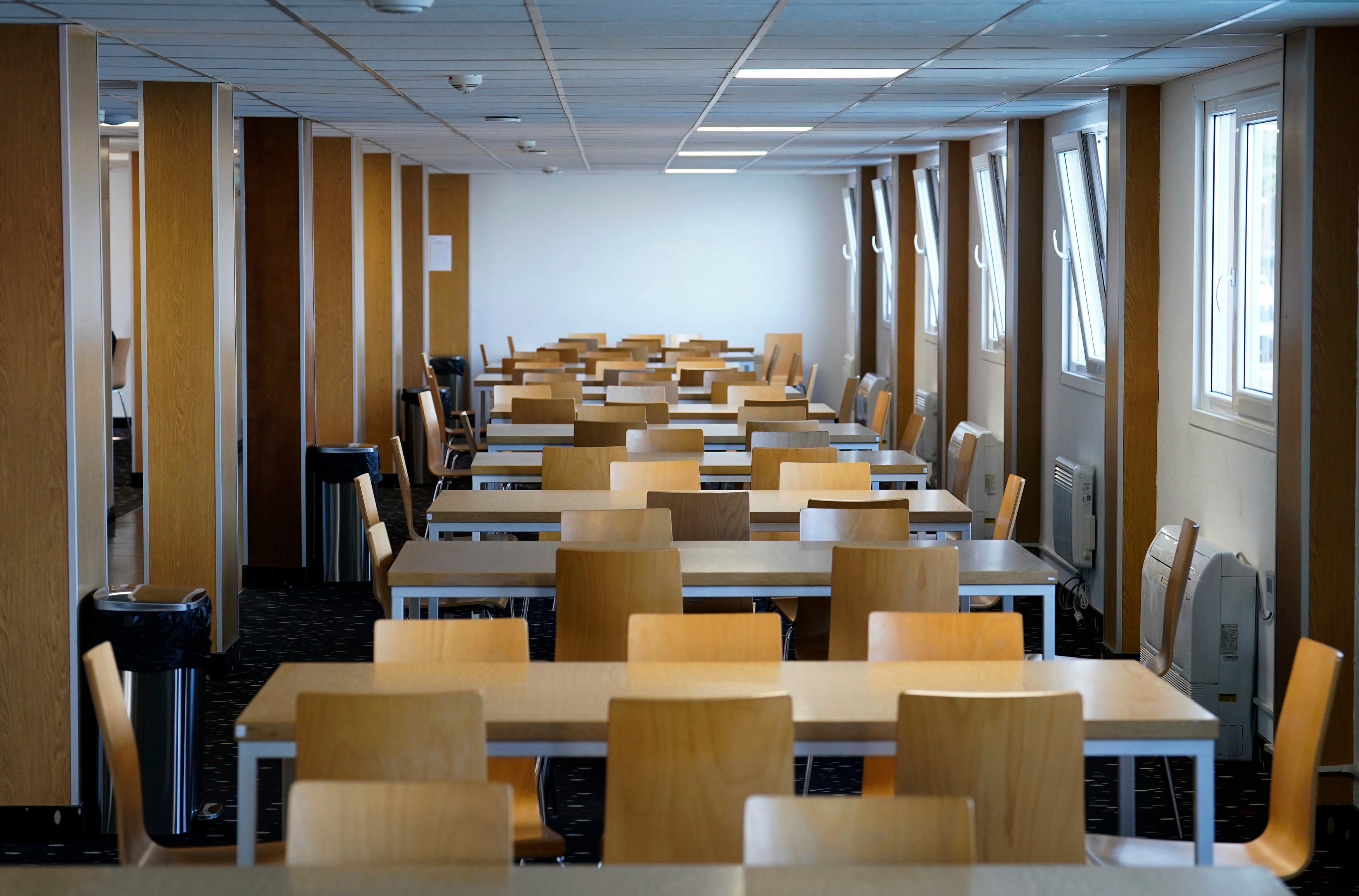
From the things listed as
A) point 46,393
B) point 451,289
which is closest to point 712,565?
point 46,393

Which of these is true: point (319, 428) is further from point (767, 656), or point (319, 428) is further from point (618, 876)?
point (618, 876)

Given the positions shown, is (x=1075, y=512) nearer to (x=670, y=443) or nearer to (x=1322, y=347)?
(x=670, y=443)

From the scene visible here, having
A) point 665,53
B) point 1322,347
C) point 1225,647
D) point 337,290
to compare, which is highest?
point 665,53

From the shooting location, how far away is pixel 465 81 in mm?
6453

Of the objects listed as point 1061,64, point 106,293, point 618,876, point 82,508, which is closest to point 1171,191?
point 1061,64

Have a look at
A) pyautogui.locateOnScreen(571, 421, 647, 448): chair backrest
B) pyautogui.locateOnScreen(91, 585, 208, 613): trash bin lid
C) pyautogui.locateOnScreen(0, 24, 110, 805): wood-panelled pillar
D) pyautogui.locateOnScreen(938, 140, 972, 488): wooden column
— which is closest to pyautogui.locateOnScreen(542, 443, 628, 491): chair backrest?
pyautogui.locateOnScreen(571, 421, 647, 448): chair backrest

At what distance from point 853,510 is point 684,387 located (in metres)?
6.81

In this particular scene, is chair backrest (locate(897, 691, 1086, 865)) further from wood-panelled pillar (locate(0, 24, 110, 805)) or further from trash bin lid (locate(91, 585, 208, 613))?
wood-panelled pillar (locate(0, 24, 110, 805))

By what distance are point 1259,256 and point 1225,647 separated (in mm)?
1696

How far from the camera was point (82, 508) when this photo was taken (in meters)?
4.95

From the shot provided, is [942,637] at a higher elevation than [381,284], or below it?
below

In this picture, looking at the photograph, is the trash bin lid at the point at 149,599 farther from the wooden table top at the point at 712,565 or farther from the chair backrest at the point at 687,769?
the chair backrest at the point at 687,769

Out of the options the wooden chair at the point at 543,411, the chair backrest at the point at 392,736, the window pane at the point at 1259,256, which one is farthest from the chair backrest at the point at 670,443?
the chair backrest at the point at 392,736

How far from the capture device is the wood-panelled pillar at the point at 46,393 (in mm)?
4738
